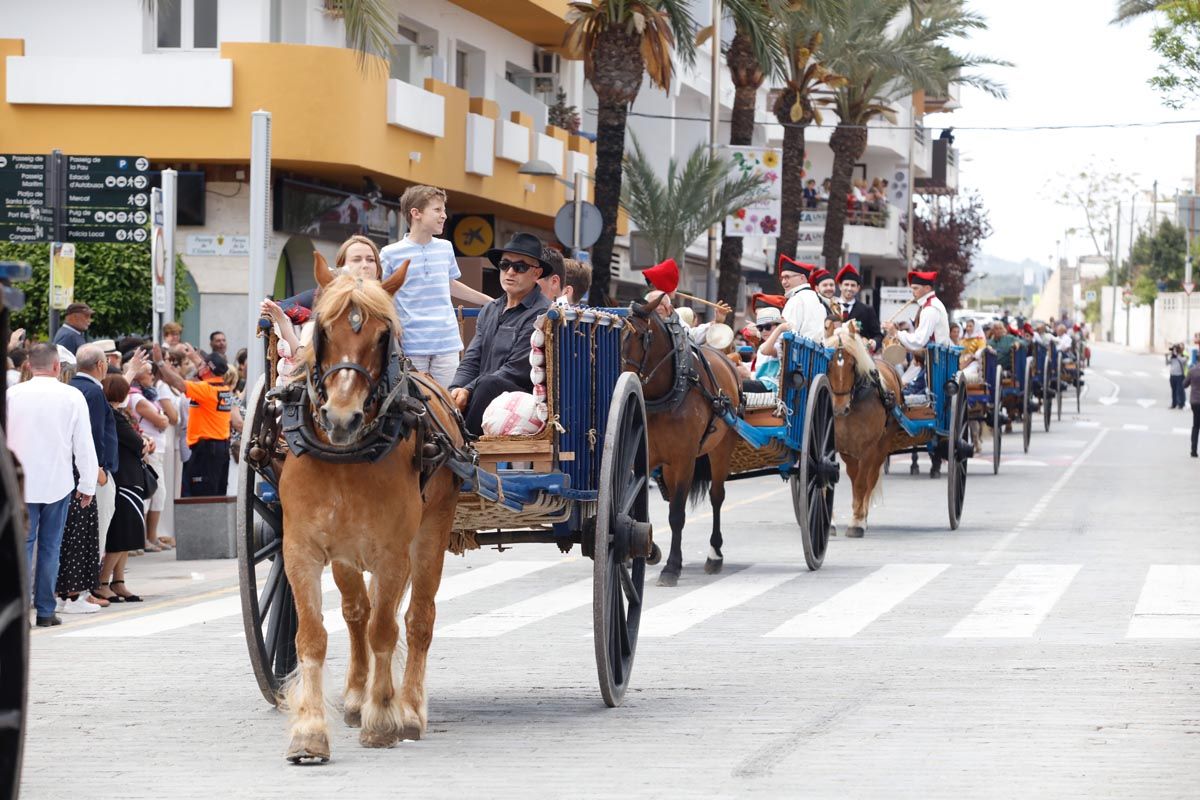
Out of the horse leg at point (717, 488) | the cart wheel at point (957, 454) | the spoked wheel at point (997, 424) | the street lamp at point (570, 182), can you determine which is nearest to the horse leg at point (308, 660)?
the horse leg at point (717, 488)

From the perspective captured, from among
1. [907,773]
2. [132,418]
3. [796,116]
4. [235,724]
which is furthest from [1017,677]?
[796,116]

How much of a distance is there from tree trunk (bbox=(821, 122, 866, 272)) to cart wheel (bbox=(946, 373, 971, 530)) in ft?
95.6

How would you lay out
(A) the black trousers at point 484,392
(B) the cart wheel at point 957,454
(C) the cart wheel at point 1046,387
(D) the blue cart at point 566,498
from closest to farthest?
(D) the blue cart at point 566,498
(A) the black trousers at point 484,392
(B) the cart wheel at point 957,454
(C) the cart wheel at point 1046,387

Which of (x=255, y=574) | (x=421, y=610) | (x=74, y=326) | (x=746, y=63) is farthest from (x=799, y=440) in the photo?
(x=746, y=63)

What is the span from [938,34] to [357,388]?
42.4m

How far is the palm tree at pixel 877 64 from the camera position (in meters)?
45.7

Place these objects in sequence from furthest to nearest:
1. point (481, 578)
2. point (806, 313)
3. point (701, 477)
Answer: point (806, 313) → point (701, 477) → point (481, 578)

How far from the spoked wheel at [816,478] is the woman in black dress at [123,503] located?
4989 mm

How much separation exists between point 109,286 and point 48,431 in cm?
1112

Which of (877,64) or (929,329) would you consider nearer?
(929,329)

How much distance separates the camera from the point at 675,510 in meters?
15.2

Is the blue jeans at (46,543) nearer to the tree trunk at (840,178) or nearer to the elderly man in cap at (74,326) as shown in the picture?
the elderly man in cap at (74,326)

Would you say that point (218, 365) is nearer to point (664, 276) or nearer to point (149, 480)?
point (149, 480)

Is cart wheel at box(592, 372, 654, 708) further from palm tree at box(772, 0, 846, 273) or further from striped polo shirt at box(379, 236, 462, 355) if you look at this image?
palm tree at box(772, 0, 846, 273)
